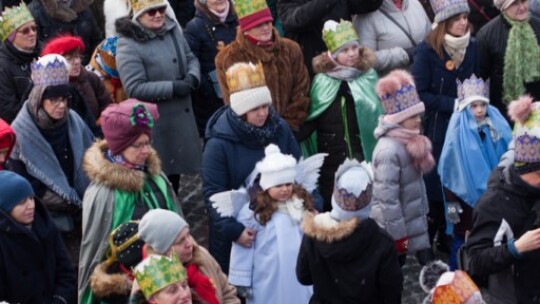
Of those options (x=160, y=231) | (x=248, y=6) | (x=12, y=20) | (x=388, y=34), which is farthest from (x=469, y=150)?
(x=12, y=20)

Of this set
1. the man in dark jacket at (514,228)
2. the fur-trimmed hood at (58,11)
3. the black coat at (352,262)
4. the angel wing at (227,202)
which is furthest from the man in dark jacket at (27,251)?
the fur-trimmed hood at (58,11)

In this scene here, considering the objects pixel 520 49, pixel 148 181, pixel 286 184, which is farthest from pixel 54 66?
pixel 520 49

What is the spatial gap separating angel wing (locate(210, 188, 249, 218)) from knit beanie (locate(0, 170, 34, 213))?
144 centimetres

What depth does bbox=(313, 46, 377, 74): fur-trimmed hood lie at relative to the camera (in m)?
8.44

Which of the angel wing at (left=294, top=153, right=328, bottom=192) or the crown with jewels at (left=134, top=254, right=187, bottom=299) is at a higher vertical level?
the crown with jewels at (left=134, top=254, right=187, bottom=299)

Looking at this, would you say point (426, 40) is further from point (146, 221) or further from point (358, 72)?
point (146, 221)

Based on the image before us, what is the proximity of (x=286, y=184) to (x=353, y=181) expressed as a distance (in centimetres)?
111

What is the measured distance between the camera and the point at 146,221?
5.84m

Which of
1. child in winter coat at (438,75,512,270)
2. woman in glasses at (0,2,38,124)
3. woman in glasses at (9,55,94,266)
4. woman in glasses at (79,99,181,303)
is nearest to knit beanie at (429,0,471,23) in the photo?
child in winter coat at (438,75,512,270)

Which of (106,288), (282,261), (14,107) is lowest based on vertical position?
(282,261)

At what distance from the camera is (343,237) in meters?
5.79

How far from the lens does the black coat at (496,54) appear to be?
360 inches

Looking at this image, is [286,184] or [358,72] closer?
[286,184]

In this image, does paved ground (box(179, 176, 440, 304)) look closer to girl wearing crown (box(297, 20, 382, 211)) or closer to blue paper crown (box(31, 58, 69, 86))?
girl wearing crown (box(297, 20, 382, 211))
